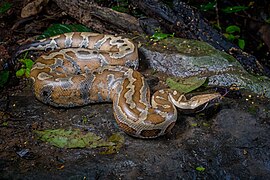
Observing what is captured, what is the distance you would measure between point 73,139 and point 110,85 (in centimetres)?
156

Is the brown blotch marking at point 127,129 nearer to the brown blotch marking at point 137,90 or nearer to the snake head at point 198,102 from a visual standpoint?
the brown blotch marking at point 137,90

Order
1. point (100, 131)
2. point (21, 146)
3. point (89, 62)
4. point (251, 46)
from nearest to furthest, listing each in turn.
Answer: point (21, 146) → point (100, 131) → point (89, 62) → point (251, 46)

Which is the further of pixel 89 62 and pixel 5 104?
pixel 89 62

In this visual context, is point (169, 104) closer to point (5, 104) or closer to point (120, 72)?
point (120, 72)

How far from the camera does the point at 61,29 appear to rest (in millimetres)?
9633

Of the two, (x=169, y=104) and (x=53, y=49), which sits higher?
(x=169, y=104)

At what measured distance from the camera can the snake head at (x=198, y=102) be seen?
6387mm

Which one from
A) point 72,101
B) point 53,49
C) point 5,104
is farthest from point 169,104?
point 53,49

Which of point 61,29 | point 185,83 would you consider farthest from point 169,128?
point 61,29

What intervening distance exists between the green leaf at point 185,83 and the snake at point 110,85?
0.36m

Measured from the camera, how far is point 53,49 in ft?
30.1

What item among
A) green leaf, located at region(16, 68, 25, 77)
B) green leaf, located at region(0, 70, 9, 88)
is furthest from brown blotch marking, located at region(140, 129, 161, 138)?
green leaf, located at region(16, 68, 25, 77)

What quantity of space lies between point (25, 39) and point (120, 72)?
13.9 feet

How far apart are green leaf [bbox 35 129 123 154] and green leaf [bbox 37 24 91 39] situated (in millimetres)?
4091
